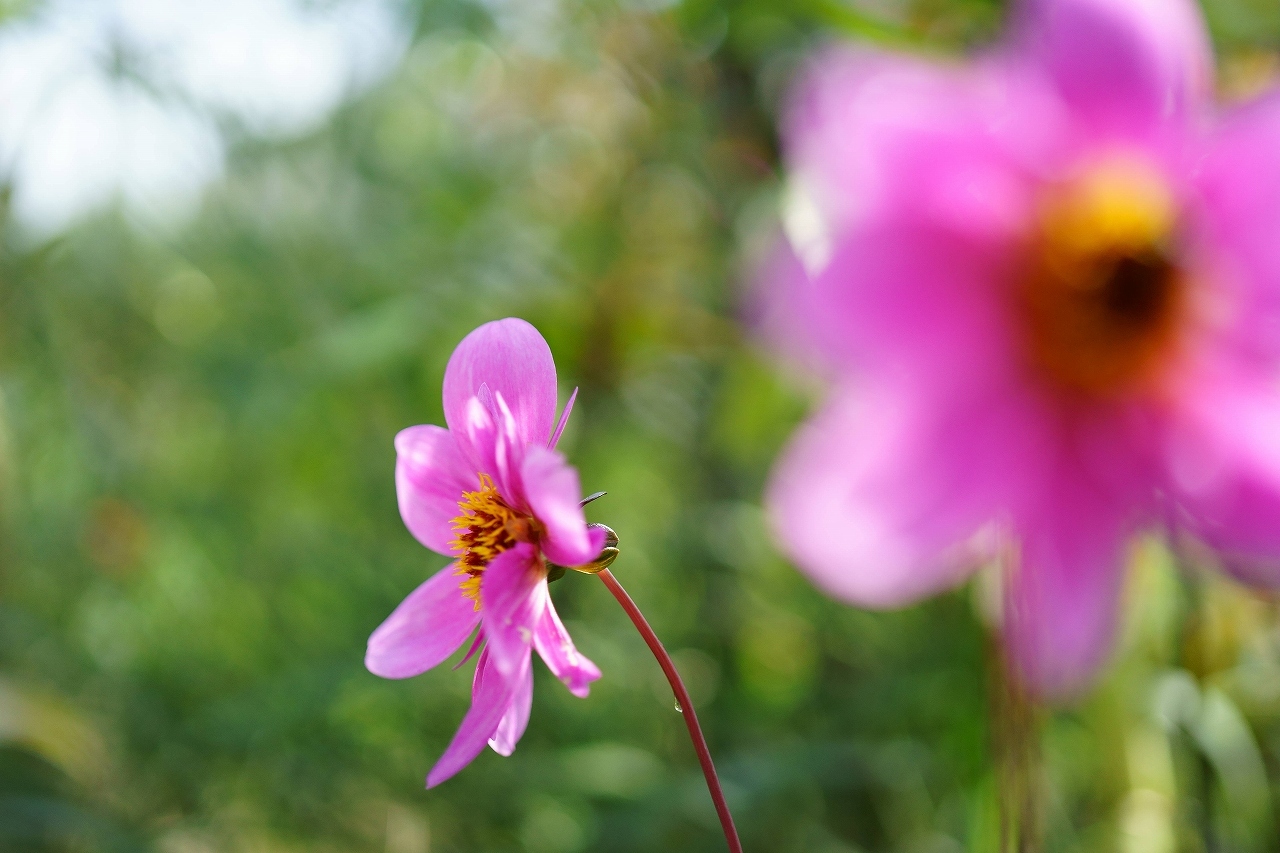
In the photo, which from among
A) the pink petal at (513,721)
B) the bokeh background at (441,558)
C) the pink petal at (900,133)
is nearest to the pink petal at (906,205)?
the pink petal at (900,133)

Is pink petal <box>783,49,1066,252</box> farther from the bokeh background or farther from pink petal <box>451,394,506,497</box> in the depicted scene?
the bokeh background

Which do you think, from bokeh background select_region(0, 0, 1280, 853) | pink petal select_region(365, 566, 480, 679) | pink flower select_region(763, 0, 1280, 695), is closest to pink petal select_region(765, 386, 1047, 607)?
pink flower select_region(763, 0, 1280, 695)

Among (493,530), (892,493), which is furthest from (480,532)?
(892,493)

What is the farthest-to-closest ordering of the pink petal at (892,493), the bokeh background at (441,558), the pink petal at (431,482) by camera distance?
the bokeh background at (441,558) → the pink petal at (431,482) → the pink petal at (892,493)

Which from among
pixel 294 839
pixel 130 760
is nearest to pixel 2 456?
pixel 130 760

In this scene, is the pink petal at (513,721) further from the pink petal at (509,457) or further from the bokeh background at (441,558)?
the bokeh background at (441,558)

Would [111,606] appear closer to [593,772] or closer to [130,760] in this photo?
[130,760]

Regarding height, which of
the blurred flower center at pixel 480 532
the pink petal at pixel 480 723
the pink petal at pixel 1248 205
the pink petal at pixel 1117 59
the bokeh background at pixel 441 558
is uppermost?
the pink petal at pixel 1117 59

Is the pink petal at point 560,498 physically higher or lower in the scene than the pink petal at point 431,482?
higher
